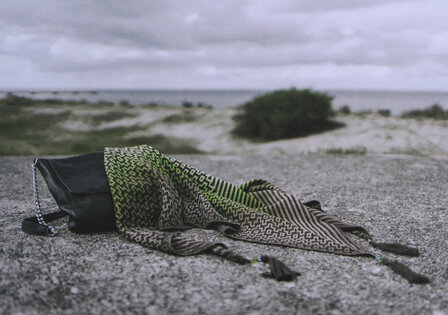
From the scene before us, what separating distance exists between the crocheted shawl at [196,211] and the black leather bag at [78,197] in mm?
105

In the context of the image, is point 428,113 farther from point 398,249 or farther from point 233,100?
point 233,100

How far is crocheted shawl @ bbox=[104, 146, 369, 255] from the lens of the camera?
2.96 meters

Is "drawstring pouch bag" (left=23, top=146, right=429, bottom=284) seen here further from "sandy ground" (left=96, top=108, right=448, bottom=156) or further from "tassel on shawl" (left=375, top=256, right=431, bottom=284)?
"sandy ground" (left=96, top=108, right=448, bottom=156)

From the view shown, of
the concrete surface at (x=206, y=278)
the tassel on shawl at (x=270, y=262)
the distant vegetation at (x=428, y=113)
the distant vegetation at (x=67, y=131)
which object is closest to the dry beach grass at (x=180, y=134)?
the distant vegetation at (x=67, y=131)

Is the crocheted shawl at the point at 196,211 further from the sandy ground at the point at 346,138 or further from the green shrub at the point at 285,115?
the green shrub at the point at 285,115

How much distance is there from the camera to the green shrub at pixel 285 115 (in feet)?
45.3

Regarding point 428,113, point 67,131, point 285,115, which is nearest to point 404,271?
point 285,115

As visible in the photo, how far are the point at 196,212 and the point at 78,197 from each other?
108 centimetres

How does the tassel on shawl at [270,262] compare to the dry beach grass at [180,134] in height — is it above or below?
below

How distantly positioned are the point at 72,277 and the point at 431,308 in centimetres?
219

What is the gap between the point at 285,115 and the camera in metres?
13.7

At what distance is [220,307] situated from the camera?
2059 millimetres

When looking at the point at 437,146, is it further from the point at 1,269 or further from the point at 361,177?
the point at 1,269

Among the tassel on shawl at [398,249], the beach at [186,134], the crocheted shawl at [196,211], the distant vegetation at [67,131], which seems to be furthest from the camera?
the distant vegetation at [67,131]
